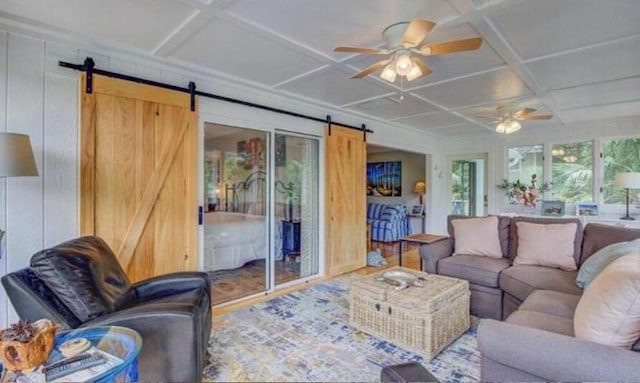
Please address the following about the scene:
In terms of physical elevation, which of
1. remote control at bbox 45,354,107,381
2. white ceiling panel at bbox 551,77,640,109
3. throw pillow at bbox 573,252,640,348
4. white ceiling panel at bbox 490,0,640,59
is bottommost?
remote control at bbox 45,354,107,381

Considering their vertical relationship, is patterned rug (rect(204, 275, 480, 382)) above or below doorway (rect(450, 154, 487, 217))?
below

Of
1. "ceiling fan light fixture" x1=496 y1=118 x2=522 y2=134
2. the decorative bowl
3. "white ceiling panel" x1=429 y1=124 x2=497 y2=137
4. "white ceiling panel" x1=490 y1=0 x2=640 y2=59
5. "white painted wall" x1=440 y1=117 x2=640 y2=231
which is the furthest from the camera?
"white ceiling panel" x1=429 y1=124 x2=497 y2=137

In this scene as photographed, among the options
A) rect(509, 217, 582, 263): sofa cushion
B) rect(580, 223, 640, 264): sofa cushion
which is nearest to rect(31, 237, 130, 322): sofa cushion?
rect(509, 217, 582, 263): sofa cushion

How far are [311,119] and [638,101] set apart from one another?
4.40 metres

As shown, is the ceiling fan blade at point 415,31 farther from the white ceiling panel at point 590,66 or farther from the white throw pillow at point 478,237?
the white throw pillow at point 478,237

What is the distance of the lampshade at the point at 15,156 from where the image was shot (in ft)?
6.20

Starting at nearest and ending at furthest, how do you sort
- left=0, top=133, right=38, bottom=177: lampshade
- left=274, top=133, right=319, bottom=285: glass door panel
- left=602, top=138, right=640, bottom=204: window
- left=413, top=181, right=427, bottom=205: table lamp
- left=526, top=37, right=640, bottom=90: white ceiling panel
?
left=0, top=133, right=38, bottom=177: lampshade < left=526, top=37, right=640, bottom=90: white ceiling panel < left=274, top=133, right=319, bottom=285: glass door panel < left=602, top=138, right=640, bottom=204: window < left=413, top=181, right=427, bottom=205: table lamp

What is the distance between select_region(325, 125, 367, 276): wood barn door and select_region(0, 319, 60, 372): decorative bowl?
3508 millimetres

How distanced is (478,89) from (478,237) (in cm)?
174

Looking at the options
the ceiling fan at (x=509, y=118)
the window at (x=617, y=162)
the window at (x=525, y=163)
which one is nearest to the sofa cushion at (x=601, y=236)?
the ceiling fan at (x=509, y=118)

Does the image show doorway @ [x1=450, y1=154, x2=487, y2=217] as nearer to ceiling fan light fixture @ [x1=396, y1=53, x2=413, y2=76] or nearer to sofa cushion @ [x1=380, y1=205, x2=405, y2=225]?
sofa cushion @ [x1=380, y1=205, x2=405, y2=225]

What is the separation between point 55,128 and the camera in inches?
100

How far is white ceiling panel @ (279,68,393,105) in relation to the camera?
3.45 metres

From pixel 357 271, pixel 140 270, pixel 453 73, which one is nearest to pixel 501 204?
pixel 357 271
